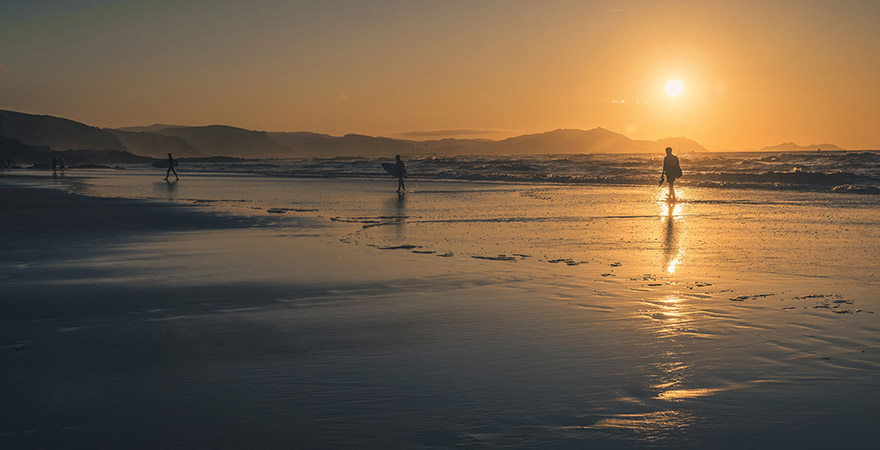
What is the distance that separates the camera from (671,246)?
11.8 metres

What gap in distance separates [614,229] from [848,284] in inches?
261

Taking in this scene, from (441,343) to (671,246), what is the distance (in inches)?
288

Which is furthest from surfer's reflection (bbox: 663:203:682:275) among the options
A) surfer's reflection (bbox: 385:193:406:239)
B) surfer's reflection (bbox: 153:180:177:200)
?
surfer's reflection (bbox: 153:180:177:200)

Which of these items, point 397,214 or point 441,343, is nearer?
point 441,343

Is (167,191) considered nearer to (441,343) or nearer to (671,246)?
(671,246)

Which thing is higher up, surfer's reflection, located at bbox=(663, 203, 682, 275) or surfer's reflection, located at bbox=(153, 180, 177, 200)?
surfer's reflection, located at bbox=(663, 203, 682, 275)

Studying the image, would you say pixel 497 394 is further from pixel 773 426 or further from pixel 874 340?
pixel 874 340

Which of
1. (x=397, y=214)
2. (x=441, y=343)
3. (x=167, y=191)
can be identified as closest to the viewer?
(x=441, y=343)

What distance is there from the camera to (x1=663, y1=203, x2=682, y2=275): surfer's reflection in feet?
32.0

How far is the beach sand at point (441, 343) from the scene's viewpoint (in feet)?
12.5

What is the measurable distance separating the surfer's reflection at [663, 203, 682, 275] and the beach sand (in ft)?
0.31

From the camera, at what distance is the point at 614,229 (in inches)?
576

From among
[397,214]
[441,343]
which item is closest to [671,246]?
[441,343]

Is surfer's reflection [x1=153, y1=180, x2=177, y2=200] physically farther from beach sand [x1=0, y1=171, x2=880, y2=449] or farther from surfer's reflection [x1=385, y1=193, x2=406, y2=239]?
beach sand [x1=0, y1=171, x2=880, y2=449]
